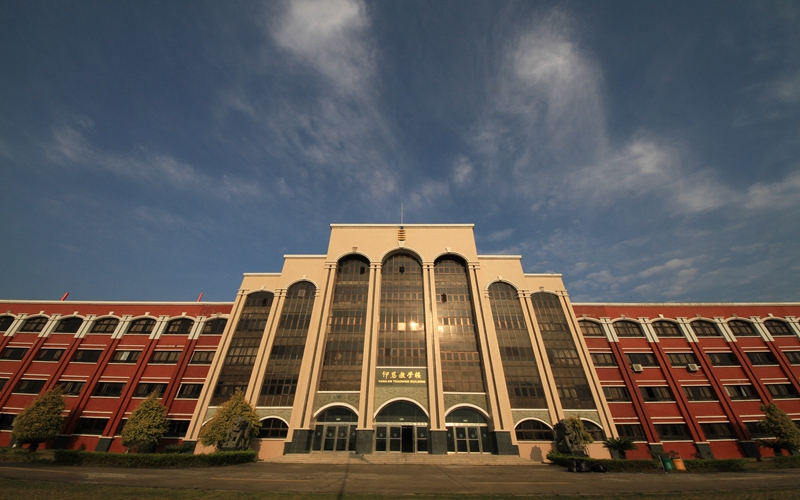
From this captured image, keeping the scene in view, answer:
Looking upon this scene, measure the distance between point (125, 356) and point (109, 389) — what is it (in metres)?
4.21

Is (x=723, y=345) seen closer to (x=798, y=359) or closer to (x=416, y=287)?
(x=798, y=359)

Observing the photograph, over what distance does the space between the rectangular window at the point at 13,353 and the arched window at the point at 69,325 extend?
169 inches

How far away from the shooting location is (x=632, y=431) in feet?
122

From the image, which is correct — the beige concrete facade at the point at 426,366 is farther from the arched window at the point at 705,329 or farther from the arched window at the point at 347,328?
the arched window at the point at 705,329

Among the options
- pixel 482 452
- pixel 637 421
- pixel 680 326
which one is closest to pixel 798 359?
pixel 680 326

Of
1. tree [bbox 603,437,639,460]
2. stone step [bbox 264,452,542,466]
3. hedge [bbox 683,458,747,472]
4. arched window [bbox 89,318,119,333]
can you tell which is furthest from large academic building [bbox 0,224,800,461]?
hedge [bbox 683,458,747,472]

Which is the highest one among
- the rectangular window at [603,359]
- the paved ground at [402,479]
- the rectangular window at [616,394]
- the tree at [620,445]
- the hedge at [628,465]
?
the rectangular window at [603,359]

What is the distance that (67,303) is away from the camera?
46.6m

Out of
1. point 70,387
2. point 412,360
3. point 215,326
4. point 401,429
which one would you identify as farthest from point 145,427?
point 412,360

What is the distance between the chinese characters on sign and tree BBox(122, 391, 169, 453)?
81.7 ft

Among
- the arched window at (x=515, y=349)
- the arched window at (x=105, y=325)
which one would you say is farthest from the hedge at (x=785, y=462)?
the arched window at (x=105, y=325)

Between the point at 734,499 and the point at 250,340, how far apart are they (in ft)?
152

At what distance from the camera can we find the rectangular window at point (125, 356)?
42.6m

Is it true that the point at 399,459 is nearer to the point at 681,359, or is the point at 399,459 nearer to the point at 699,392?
the point at 699,392
